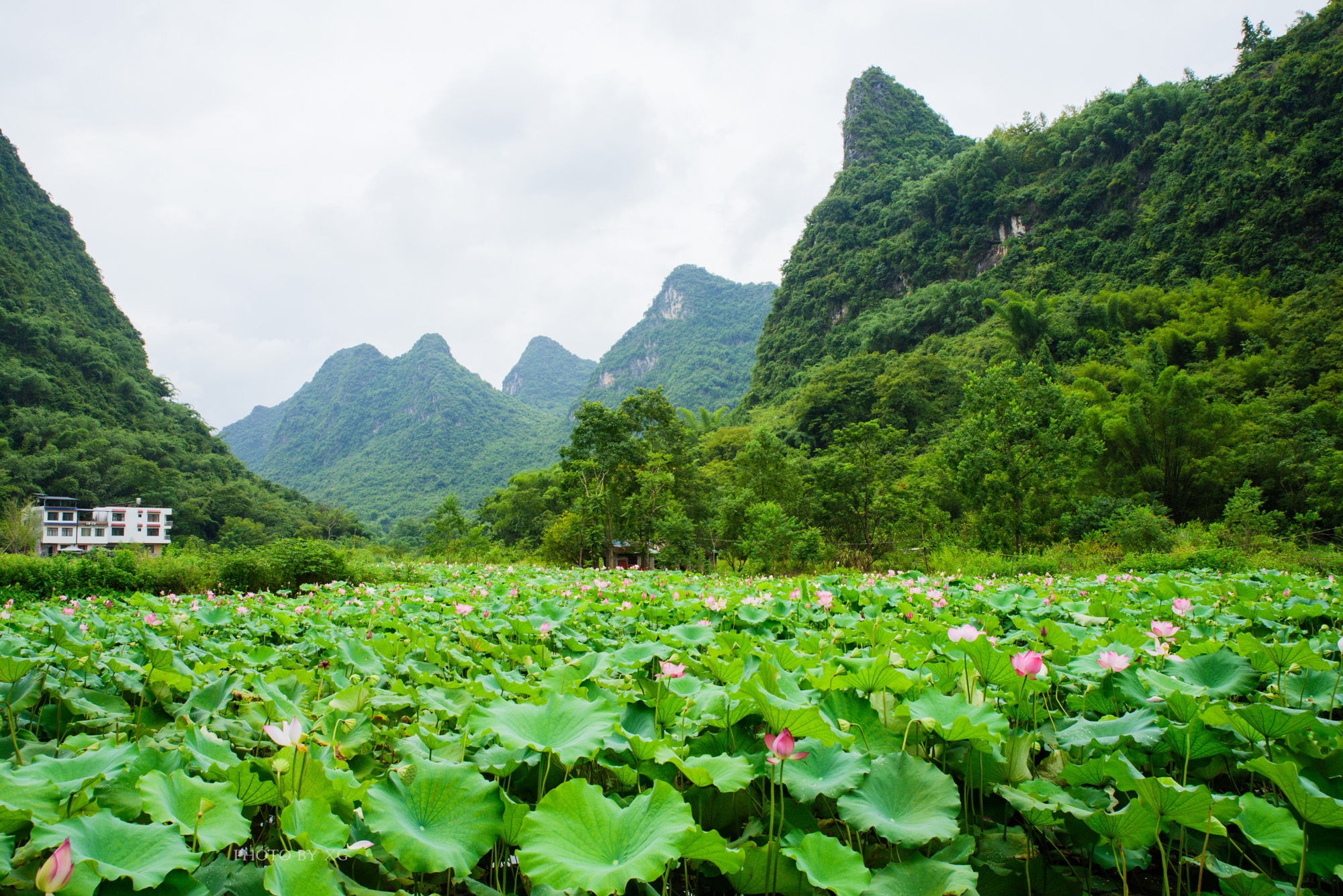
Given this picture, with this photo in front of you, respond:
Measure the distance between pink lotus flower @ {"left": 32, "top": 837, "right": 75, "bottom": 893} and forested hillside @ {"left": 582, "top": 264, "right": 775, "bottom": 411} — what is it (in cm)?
5944

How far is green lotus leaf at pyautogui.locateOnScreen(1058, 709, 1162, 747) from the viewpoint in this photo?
1.11m

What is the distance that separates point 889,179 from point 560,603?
5800cm

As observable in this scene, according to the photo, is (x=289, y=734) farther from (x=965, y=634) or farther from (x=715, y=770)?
(x=965, y=634)

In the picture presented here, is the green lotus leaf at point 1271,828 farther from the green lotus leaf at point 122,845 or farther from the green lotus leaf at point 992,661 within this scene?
the green lotus leaf at point 122,845

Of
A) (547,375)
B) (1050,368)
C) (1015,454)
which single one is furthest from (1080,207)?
(547,375)

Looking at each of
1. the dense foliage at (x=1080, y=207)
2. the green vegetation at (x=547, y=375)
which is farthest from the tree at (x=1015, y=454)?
the green vegetation at (x=547, y=375)

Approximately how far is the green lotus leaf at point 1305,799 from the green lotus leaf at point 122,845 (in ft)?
4.81

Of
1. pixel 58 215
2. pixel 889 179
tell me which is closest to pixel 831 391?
pixel 889 179

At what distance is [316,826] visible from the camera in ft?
2.69

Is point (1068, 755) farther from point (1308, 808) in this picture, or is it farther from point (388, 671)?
Answer: point (388, 671)

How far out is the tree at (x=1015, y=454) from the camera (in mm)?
12156

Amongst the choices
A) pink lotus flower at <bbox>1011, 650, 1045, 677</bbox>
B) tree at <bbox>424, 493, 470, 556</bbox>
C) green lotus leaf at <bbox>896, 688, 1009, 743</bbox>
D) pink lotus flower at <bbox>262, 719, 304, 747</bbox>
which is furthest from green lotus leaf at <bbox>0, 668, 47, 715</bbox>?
tree at <bbox>424, 493, 470, 556</bbox>

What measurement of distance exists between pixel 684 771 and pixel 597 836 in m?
0.18

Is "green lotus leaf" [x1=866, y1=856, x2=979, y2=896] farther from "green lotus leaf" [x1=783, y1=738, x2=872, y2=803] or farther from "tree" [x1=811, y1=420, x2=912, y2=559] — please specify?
"tree" [x1=811, y1=420, x2=912, y2=559]
